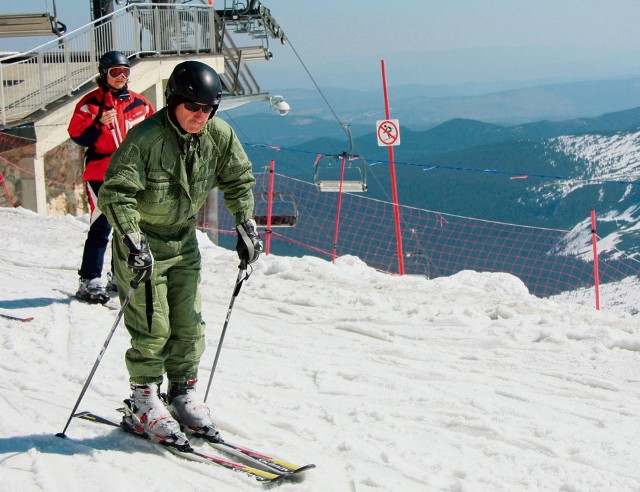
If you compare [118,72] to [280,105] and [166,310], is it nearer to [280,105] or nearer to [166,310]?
[166,310]

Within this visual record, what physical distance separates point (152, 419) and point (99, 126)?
10.1ft

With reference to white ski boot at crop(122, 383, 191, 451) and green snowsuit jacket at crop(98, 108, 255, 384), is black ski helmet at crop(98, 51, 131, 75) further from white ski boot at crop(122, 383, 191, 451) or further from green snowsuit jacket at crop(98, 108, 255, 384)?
white ski boot at crop(122, 383, 191, 451)

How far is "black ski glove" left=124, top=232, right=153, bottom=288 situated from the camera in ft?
12.2

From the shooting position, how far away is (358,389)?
5238 millimetres

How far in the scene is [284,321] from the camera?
708 cm

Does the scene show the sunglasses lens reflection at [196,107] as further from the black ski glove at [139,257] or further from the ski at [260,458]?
the ski at [260,458]

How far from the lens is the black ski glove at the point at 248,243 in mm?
4238

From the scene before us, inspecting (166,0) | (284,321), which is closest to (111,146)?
(284,321)

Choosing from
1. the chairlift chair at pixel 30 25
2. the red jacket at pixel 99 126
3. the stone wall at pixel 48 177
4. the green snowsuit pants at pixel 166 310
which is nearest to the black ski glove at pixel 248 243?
the green snowsuit pants at pixel 166 310

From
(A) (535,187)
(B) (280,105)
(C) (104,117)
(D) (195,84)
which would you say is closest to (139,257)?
(D) (195,84)

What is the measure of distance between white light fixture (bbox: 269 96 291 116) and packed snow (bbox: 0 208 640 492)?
10.4m

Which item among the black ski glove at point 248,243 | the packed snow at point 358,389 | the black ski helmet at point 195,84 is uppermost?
the black ski helmet at point 195,84

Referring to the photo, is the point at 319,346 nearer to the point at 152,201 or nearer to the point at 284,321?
the point at 284,321

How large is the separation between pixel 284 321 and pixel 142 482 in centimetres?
353
